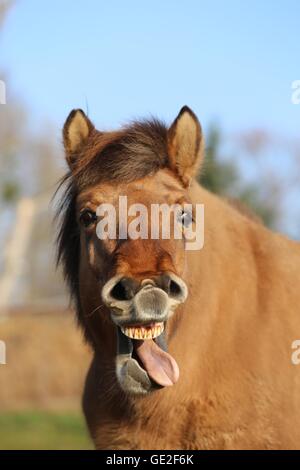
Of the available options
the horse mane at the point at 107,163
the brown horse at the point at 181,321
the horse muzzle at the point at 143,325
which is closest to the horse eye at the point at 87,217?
the brown horse at the point at 181,321

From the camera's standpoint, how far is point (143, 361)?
5.04m

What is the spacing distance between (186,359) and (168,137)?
1653 mm

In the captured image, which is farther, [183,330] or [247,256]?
[247,256]

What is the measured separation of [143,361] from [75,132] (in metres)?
1.96

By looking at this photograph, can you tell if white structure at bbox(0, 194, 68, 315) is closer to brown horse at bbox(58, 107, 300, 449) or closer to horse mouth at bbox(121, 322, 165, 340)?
brown horse at bbox(58, 107, 300, 449)

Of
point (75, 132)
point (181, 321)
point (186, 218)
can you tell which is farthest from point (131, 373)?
point (75, 132)

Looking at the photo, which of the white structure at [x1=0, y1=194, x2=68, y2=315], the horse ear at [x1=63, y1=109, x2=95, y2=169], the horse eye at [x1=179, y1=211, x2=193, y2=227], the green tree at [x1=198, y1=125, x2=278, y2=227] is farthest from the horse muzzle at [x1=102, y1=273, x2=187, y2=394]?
the white structure at [x1=0, y1=194, x2=68, y2=315]

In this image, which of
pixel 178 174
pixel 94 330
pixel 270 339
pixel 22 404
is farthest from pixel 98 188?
pixel 22 404

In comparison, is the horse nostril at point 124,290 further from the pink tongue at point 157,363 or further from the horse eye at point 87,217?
the horse eye at point 87,217

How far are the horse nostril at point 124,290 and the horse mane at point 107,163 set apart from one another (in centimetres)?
96

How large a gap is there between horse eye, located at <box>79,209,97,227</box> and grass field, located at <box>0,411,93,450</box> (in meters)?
10.1

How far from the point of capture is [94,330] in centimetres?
582

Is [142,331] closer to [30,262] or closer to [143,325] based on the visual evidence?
[143,325]

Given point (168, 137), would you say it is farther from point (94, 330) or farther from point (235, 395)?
point (235, 395)
